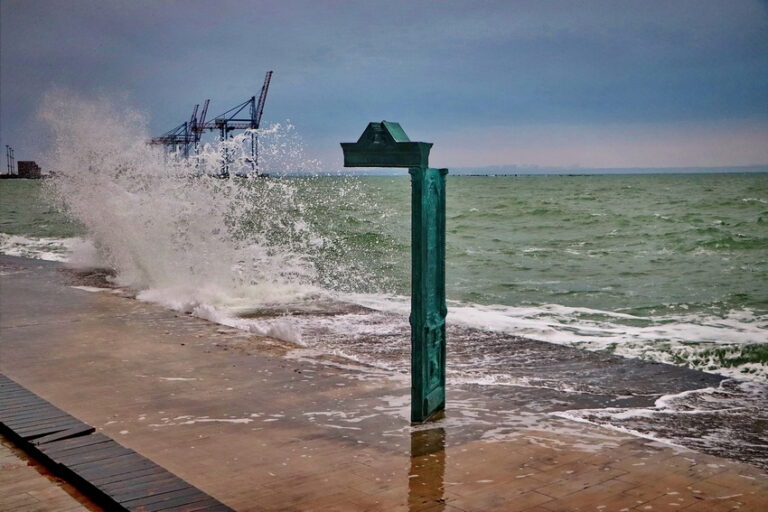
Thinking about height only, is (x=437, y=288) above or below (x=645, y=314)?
above

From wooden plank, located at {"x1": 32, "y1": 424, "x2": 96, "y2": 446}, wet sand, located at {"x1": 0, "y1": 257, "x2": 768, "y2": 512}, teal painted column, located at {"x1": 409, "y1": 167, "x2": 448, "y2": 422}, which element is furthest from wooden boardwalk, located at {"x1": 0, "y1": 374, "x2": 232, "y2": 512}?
teal painted column, located at {"x1": 409, "y1": 167, "x2": 448, "y2": 422}

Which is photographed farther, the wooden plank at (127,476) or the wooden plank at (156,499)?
the wooden plank at (127,476)

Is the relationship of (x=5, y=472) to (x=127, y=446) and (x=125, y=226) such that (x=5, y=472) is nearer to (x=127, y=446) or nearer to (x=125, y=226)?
(x=127, y=446)

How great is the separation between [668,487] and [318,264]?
18.9 metres

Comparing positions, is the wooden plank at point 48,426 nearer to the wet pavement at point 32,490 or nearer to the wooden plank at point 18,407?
the wet pavement at point 32,490

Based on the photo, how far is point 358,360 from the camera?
311 inches

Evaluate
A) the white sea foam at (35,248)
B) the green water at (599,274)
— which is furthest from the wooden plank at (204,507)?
the white sea foam at (35,248)

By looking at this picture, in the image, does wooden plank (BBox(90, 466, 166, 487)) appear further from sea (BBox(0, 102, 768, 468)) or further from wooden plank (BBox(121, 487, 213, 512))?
sea (BBox(0, 102, 768, 468))

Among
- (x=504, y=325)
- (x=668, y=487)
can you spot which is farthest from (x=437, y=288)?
(x=504, y=325)

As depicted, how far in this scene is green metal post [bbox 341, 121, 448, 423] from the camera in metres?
5.43

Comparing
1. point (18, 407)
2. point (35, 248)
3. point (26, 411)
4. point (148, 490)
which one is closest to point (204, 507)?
point (148, 490)

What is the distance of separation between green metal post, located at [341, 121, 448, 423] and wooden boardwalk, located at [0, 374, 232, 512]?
1.92 metres

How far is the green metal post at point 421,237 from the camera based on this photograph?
17.8ft

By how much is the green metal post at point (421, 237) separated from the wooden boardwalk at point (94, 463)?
1.92 metres
